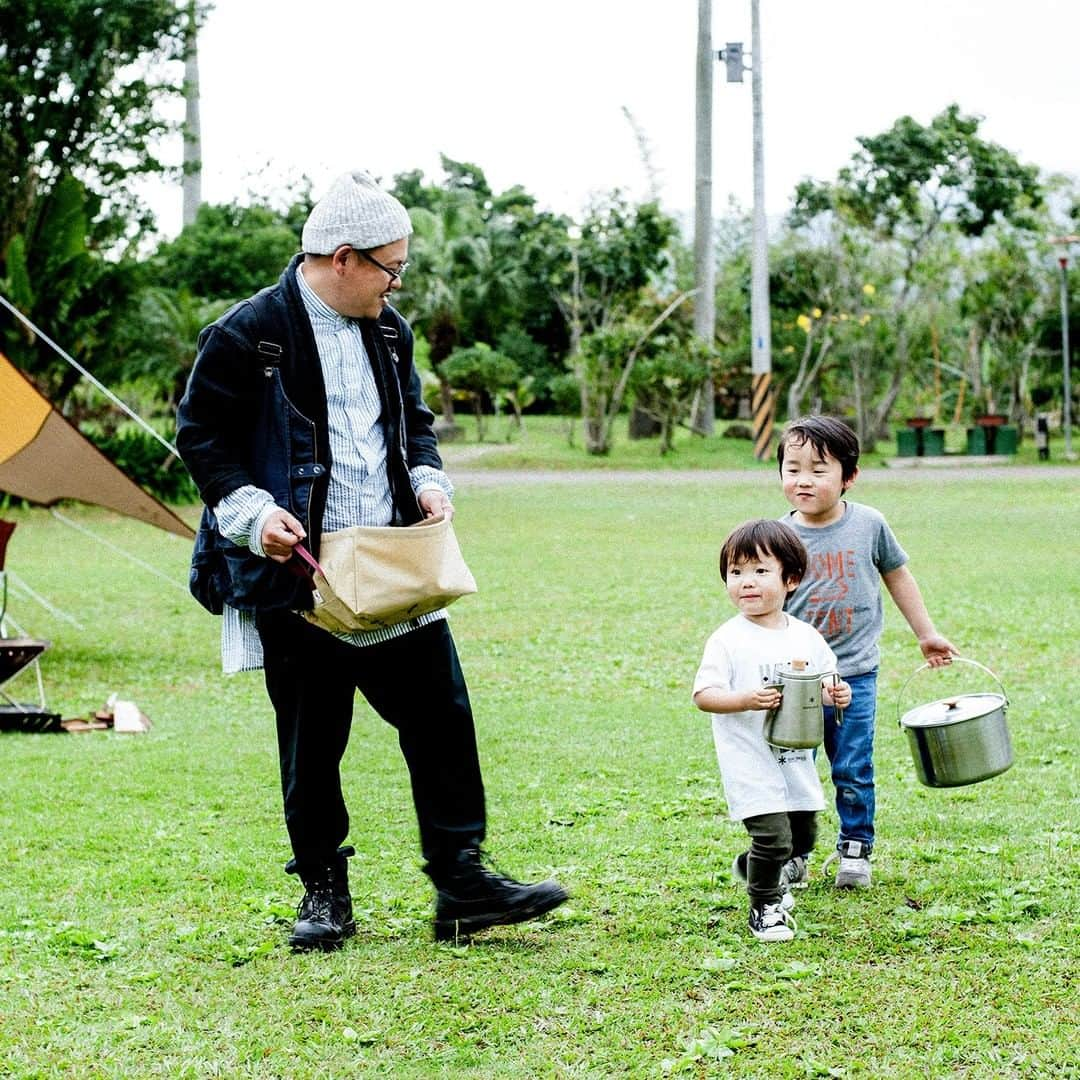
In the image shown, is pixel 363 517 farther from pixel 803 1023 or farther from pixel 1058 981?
pixel 1058 981

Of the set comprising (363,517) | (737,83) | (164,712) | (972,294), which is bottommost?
(164,712)

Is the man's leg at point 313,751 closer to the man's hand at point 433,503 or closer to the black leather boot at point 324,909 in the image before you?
the black leather boot at point 324,909

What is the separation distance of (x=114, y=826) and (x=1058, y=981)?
3112mm

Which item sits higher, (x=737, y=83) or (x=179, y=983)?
(x=737, y=83)

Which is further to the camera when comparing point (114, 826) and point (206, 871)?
point (114, 826)

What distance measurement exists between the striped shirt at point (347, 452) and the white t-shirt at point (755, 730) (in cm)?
69

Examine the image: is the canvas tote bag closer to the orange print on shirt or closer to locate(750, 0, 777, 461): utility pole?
the orange print on shirt

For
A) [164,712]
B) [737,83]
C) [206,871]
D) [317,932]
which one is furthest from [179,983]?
[737,83]

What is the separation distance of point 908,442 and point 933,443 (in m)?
0.39

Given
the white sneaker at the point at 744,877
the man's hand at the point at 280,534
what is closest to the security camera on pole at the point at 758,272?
the white sneaker at the point at 744,877

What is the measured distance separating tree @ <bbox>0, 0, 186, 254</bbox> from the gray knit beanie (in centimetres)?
1690

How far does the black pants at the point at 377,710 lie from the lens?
12.4 feet

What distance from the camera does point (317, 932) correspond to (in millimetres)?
3793

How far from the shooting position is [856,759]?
4.27 meters
